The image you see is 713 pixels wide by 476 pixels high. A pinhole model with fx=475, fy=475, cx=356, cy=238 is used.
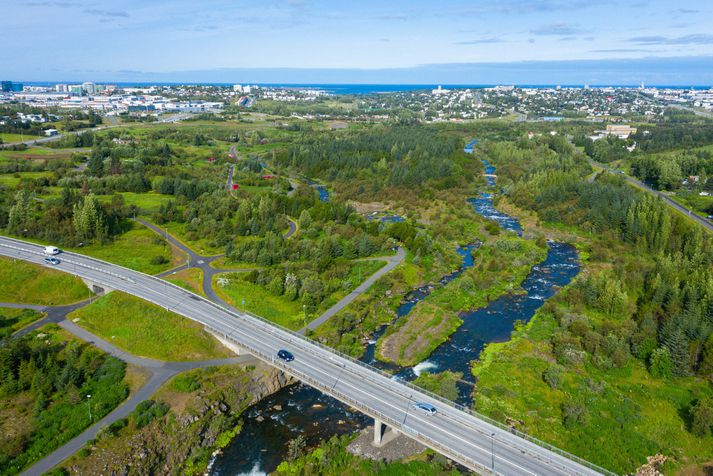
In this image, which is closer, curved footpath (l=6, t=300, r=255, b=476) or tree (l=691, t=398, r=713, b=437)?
curved footpath (l=6, t=300, r=255, b=476)

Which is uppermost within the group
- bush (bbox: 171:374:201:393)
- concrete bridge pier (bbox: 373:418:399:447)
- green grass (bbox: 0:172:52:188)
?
green grass (bbox: 0:172:52:188)

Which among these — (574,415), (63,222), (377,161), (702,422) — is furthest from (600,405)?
(377,161)

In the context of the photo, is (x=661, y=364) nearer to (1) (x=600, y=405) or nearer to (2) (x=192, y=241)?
(1) (x=600, y=405)

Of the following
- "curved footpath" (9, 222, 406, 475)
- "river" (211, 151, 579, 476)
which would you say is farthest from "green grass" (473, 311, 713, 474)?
"curved footpath" (9, 222, 406, 475)

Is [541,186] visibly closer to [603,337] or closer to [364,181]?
[364,181]

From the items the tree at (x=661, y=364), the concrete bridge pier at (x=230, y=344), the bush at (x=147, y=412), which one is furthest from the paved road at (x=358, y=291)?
the tree at (x=661, y=364)

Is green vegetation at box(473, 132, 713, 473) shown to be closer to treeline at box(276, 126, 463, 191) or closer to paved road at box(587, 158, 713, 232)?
paved road at box(587, 158, 713, 232)

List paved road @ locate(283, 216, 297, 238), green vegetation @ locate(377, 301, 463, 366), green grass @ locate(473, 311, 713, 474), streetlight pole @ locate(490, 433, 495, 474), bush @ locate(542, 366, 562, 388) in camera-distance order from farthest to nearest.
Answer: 1. paved road @ locate(283, 216, 297, 238)
2. green vegetation @ locate(377, 301, 463, 366)
3. bush @ locate(542, 366, 562, 388)
4. green grass @ locate(473, 311, 713, 474)
5. streetlight pole @ locate(490, 433, 495, 474)
